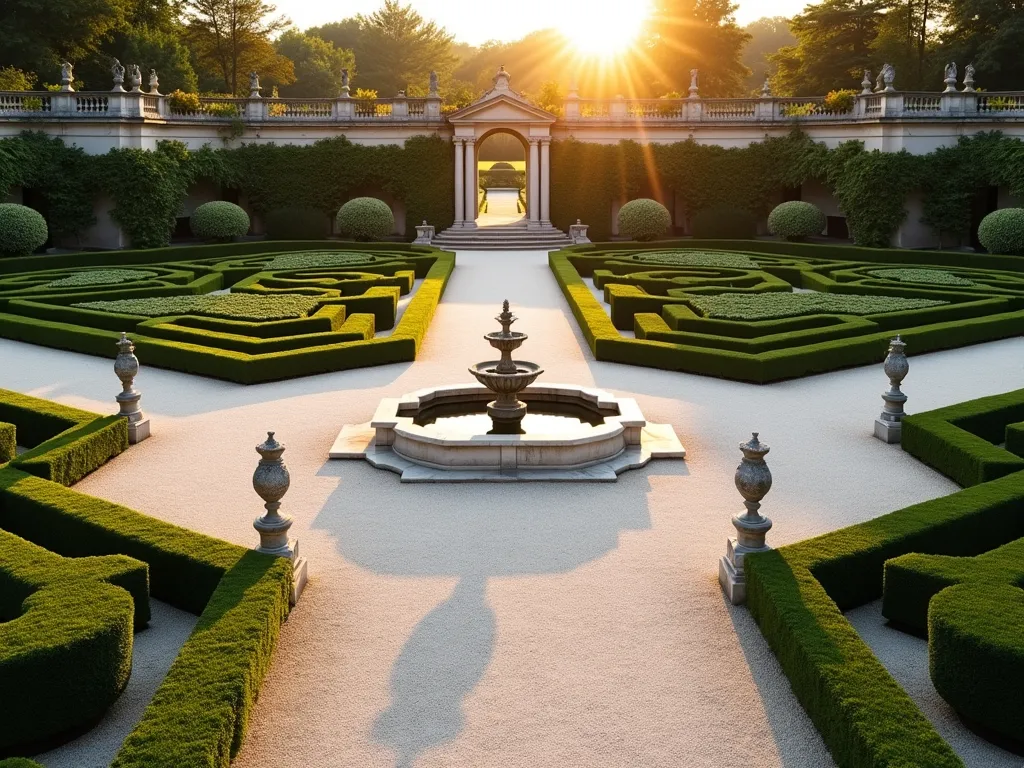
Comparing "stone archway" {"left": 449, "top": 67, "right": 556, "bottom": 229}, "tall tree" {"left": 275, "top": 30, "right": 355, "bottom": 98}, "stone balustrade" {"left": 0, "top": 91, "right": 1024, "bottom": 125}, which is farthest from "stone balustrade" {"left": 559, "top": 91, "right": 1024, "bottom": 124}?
"tall tree" {"left": 275, "top": 30, "right": 355, "bottom": 98}

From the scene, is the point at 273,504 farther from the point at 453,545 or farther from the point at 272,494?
the point at 453,545

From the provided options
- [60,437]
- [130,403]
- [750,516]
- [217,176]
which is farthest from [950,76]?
[60,437]

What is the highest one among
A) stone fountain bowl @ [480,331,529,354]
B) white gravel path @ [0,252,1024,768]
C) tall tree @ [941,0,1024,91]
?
tall tree @ [941,0,1024,91]

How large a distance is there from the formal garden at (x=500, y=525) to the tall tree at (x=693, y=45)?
162ft

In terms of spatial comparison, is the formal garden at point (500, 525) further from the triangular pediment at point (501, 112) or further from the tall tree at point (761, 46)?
the tall tree at point (761, 46)

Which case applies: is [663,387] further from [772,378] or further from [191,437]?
[191,437]

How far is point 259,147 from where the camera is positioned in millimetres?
50219

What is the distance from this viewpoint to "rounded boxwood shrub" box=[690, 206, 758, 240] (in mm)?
49531

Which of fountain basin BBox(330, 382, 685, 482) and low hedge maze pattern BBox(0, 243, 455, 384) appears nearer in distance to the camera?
fountain basin BBox(330, 382, 685, 482)

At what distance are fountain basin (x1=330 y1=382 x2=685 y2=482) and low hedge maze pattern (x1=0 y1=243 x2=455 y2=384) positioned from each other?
17.1ft

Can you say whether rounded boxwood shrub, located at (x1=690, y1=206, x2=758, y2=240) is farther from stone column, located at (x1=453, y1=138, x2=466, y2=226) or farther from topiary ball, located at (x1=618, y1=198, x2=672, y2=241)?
stone column, located at (x1=453, y1=138, x2=466, y2=226)

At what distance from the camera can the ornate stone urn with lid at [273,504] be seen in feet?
34.8

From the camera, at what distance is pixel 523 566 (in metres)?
11.3

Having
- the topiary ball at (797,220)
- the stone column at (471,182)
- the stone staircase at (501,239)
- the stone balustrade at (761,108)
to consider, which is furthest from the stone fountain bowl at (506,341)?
the stone column at (471,182)
